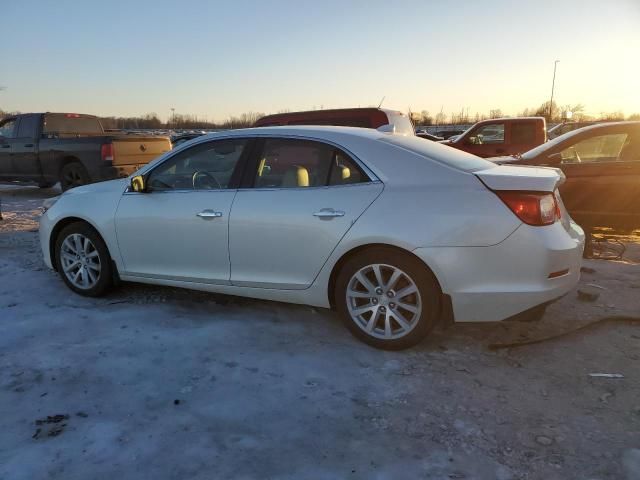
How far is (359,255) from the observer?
11.8 ft

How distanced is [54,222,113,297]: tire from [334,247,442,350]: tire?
2265 millimetres

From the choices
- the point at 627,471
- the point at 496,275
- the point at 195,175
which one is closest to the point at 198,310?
the point at 195,175

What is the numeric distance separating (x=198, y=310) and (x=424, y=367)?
2045 mm

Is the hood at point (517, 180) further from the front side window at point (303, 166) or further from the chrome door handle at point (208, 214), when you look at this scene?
the chrome door handle at point (208, 214)

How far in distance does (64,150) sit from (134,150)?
5.46ft

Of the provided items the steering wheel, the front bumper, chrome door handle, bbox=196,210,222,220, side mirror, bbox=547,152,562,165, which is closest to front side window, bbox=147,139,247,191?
the steering wheel

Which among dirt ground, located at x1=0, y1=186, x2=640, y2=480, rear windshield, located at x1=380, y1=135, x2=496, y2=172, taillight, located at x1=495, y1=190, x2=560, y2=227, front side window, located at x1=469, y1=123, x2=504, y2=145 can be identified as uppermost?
front side window, located at x1=469, y1=123, x2=504, y2=145

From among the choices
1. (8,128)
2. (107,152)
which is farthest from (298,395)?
(8,128)

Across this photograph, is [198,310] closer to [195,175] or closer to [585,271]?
[195,175]

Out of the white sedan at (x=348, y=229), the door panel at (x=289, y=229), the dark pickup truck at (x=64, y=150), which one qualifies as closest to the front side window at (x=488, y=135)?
the dark pickup truck at (x=64, y=150)

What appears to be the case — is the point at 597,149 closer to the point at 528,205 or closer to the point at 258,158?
the point at 528,205

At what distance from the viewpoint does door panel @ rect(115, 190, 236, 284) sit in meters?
4.05

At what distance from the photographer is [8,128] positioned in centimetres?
1198

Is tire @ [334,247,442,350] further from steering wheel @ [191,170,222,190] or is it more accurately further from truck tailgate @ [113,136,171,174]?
truck tailgate @ [113,136,171,174]
